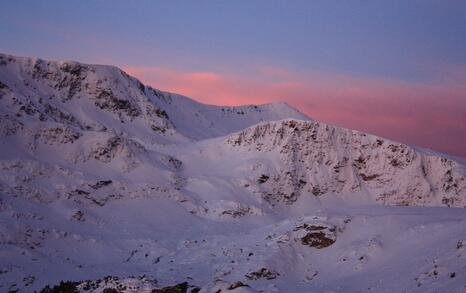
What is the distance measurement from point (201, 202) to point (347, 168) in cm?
1829

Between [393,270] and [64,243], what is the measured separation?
70.2 ft

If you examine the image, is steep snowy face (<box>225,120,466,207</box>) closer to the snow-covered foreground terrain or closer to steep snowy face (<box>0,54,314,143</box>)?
the snow-covered foreground terrain

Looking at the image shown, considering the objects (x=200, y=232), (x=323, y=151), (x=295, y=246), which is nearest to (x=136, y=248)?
(x=200, y=232)

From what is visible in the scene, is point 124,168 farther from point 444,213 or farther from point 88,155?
point 444,213

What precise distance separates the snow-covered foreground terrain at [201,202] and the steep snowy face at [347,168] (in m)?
0.15

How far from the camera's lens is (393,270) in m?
18.3

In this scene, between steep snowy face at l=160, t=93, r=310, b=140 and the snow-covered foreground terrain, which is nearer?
the snow-covered foreground terrain

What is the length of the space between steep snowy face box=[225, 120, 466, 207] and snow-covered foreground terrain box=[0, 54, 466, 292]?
15 centimetres

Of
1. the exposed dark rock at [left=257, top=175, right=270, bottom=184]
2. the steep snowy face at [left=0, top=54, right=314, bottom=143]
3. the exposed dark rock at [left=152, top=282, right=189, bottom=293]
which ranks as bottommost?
the exposed dark rock at [left=152, top=282, right=189, bottom=293]

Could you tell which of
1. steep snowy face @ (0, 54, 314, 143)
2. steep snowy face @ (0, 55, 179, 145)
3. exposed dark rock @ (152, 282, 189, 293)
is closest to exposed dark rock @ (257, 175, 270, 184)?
steep snowy face @ (0, 54, 314, 143)

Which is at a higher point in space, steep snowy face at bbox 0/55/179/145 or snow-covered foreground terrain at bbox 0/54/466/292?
steep snowy face at bbox 0/55/179/145

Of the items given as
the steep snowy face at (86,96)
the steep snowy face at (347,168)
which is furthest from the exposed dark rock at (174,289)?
the steep snowy face at (86,96)

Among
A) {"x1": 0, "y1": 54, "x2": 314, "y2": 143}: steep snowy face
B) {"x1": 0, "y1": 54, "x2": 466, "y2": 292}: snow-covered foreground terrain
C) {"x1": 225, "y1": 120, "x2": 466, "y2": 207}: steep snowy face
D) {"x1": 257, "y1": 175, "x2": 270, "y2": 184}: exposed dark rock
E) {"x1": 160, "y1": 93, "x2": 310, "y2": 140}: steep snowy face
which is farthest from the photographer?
{"x1": 160, "y1": 93, "x2": 310, "y2": 140}: steep snowy face

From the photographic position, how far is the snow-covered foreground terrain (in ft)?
66.7
